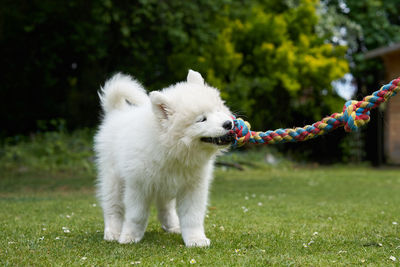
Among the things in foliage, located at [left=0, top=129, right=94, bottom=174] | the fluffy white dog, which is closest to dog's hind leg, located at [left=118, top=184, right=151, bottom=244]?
the fluffy white dog

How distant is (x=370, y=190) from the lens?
974cm

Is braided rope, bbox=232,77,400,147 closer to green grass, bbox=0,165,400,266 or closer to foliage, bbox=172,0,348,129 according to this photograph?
green grass, bbox=0,165,400,266

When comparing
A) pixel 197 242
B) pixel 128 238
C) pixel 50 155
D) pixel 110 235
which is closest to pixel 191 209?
pixel 197 242

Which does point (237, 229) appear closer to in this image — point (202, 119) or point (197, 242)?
point (197, 242)

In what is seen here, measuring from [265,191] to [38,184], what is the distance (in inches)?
198

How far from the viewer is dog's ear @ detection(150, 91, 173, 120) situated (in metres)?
4.29

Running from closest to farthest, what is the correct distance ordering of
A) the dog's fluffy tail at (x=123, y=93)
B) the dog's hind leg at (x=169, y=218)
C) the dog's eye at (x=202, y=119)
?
the dog's eye at (x=202, y=119) → the dog's hind leg at (x=169, y=218) → the dog's fluffy tail at (x=123, y=93)

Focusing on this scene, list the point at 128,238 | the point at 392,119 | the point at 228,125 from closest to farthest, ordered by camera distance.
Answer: the point at 228,125 < the point at 128,238 < the point at 392,119

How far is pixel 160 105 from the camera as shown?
438 cm

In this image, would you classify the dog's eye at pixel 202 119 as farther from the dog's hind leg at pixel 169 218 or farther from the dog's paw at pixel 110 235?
the dog's paw at pixel 110 235

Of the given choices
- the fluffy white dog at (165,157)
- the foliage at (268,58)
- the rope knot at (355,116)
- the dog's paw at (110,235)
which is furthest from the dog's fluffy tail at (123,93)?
the foliage at (268,58)

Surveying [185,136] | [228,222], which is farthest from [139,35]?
[185,136]

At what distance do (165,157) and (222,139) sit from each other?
585 mm

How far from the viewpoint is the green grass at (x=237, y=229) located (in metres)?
3.99
